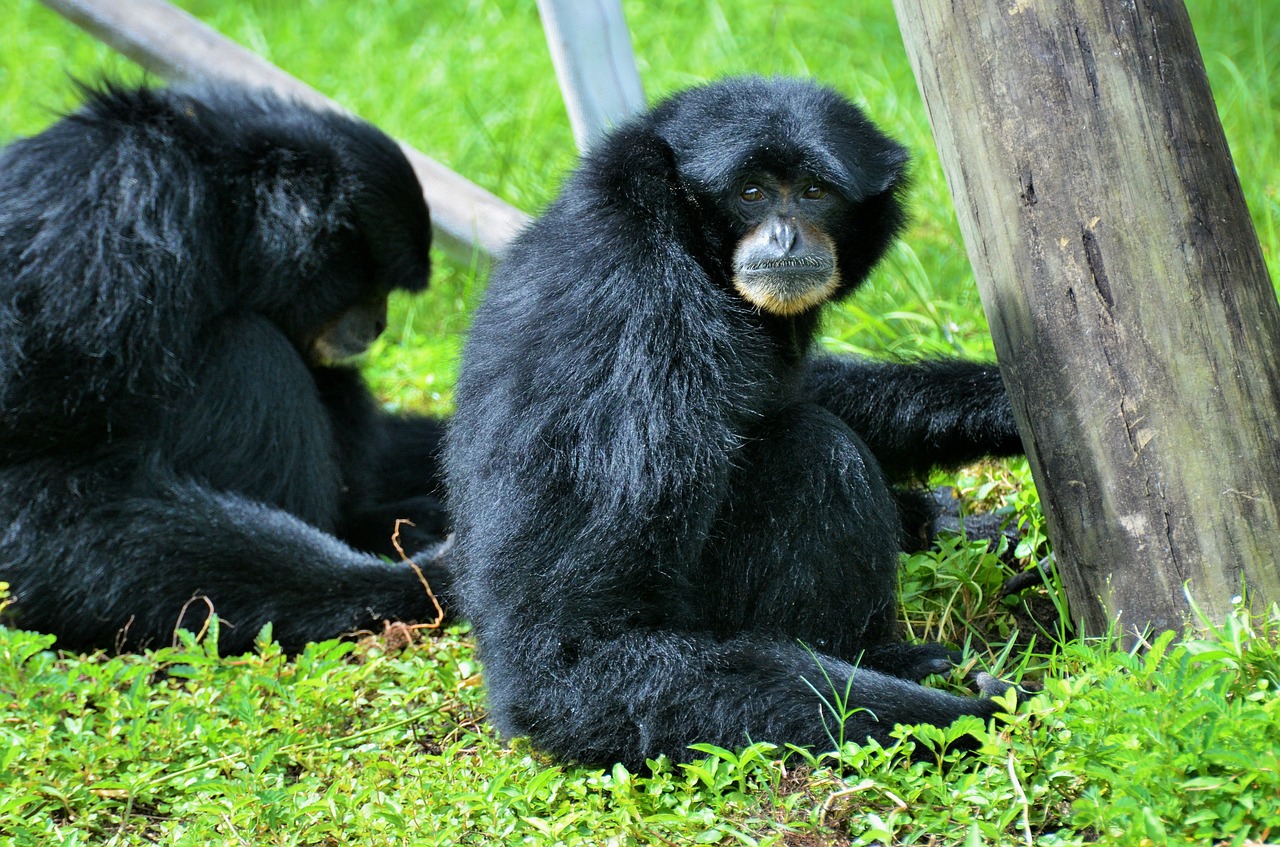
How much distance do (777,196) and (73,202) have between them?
3336 millimetres

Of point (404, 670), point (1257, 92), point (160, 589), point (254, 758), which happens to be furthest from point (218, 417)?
point (1257, 92)

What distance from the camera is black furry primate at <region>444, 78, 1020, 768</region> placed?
3.78 meters

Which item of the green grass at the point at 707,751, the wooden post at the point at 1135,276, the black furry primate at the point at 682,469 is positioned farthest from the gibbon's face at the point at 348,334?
the wooden post at the point at 1135,276

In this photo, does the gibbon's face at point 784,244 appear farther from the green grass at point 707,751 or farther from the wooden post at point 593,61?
the wooden post at point 593,61

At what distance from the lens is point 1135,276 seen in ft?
11.7

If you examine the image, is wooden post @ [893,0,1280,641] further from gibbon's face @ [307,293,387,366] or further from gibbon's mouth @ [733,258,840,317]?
gibbon's face @ [307,293,387,366]

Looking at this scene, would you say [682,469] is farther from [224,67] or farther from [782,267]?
[224,67]

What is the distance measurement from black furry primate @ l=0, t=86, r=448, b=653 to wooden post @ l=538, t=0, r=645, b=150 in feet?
4.39

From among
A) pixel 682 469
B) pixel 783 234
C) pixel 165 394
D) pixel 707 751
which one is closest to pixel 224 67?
pixel 165 394

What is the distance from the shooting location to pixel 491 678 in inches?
162

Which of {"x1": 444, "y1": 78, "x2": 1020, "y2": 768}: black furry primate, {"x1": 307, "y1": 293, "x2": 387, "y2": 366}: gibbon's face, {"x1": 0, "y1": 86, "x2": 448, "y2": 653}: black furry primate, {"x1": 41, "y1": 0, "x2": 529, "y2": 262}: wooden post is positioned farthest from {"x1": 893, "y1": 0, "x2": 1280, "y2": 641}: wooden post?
{"x1": 41, "y1": 0, "x2": 529, "y2": 262}: wooden post

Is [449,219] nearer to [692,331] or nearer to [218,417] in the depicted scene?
[218,417]

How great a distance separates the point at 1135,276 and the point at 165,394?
4.13m

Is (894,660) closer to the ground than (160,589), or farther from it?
closer to the ground
